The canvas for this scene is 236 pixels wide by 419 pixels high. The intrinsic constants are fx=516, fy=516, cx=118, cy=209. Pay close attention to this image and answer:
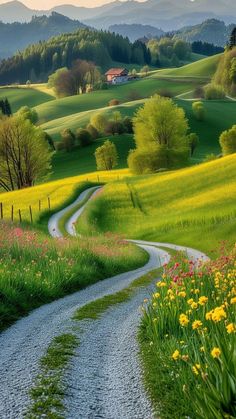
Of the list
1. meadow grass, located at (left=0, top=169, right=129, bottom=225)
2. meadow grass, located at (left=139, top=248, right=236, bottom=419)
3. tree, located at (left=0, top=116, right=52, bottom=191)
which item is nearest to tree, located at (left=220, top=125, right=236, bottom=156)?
meadow grass, located at (left=0, top=169, right=129, bottom=225)

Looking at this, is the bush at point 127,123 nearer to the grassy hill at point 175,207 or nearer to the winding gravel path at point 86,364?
the grassy hill at point 175,207

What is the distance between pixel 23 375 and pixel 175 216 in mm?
49152

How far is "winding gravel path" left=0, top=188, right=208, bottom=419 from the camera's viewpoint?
7.79 m

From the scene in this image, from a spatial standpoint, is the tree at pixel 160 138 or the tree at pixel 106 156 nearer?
the tree at pixel 160 138

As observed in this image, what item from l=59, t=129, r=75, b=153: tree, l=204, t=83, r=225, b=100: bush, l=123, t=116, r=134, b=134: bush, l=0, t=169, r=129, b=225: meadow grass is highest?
l=204, t=83, r=225, b=100: bush

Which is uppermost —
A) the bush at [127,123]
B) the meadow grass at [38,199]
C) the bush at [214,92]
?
the bush at [214,92]

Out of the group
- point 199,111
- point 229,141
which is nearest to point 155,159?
point 229,141

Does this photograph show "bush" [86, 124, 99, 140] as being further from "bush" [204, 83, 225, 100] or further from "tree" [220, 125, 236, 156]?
"bush" [204, 83, 225, 100]

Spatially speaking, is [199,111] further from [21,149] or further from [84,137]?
[21,149]

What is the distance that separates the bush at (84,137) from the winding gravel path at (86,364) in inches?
4975

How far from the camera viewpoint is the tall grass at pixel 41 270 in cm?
1472

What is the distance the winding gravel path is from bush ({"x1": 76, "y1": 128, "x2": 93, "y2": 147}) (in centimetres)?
12638

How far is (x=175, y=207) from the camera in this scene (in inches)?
2458

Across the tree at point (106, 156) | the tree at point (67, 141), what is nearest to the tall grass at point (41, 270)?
the tree at point (106, 156)
